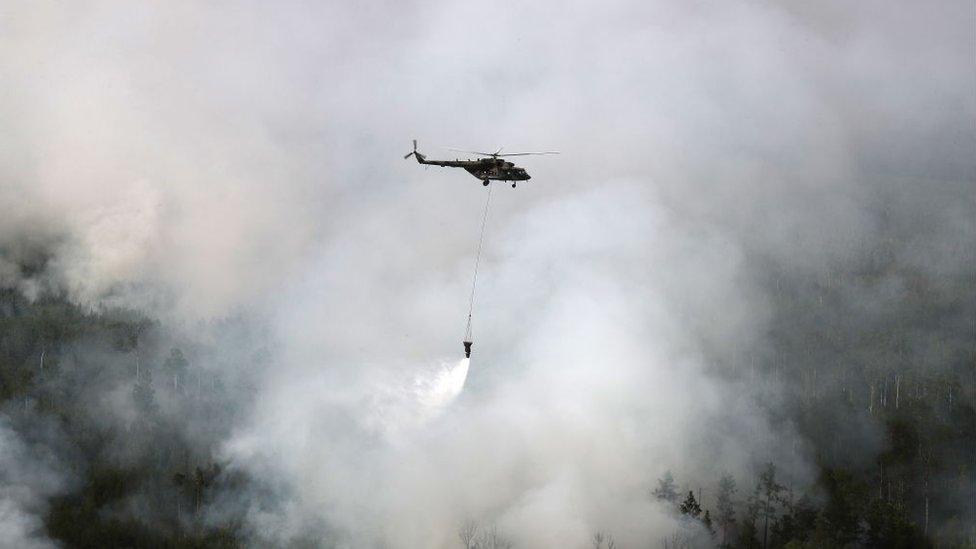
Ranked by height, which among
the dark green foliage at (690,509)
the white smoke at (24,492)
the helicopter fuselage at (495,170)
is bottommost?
the dark green foliage at (690,509)

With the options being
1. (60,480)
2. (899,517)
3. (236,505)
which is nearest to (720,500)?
(899,517)

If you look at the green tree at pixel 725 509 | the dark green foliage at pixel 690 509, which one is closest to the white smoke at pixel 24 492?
the dark green foliage at pixel 690 509

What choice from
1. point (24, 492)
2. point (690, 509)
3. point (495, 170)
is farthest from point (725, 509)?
point (24, 492)

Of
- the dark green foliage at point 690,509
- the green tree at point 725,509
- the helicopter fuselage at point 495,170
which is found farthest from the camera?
the green tree at point 725,509

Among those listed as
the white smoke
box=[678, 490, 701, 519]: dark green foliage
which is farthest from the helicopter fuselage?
the white smoke

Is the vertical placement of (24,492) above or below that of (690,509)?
above

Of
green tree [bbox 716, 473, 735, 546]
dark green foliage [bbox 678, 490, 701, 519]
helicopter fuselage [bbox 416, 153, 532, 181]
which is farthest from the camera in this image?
green tree [bbox 716, 473, 735, 546]

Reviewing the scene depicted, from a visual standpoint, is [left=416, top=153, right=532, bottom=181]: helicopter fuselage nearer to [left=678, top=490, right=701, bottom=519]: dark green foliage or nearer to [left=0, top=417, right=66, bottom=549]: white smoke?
[left=678, top=490, right=701, bottom=519]: dark green foliage

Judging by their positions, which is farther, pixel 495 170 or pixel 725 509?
pixel 725 509

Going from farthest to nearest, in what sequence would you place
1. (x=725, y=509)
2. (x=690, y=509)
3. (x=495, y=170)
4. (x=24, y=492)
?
(x=24, y=492), (x=725, y=509), (x=690, y=509), (x=495, y=170)

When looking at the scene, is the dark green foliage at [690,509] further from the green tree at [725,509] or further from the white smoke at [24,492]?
the white smoke at [24,492]

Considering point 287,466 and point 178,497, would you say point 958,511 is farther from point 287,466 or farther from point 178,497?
point 178,497

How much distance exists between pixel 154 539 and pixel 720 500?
→ 110448 mm

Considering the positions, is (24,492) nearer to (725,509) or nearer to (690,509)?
(690,509)
